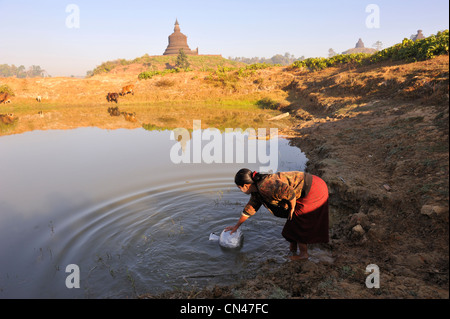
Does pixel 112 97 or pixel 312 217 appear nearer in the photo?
pixel 312 217

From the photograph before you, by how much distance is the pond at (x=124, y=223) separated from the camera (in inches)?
142

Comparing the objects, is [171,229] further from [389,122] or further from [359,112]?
[359,112]

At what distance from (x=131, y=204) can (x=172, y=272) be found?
2.40 m

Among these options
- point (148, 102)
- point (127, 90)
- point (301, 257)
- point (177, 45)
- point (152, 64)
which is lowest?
point (301, 257)

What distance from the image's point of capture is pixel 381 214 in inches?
159

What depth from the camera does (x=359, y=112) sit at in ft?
34.2

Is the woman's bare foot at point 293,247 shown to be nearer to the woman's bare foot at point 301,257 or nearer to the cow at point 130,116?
Answer: the woman's bare foot at point 301,257

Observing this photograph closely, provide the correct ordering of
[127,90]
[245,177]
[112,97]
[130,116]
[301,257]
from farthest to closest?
[127,90], [112,97], [130,116], [301,257], [245,177]

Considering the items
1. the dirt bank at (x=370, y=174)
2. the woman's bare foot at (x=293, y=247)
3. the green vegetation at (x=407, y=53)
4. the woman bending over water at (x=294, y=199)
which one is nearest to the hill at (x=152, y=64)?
the green vegetation at (x=407, y=53)

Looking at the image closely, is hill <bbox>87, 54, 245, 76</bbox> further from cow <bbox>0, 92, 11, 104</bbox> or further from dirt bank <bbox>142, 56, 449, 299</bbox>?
dirt bank <bbox>142, 56, 449, 299</bbox>

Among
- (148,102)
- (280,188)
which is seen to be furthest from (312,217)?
(148,102)

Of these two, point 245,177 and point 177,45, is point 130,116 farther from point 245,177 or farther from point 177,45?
point 177,45

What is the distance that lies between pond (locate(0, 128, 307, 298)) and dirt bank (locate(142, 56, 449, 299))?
1.74 feet

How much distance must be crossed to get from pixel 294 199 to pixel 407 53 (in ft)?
45.6
